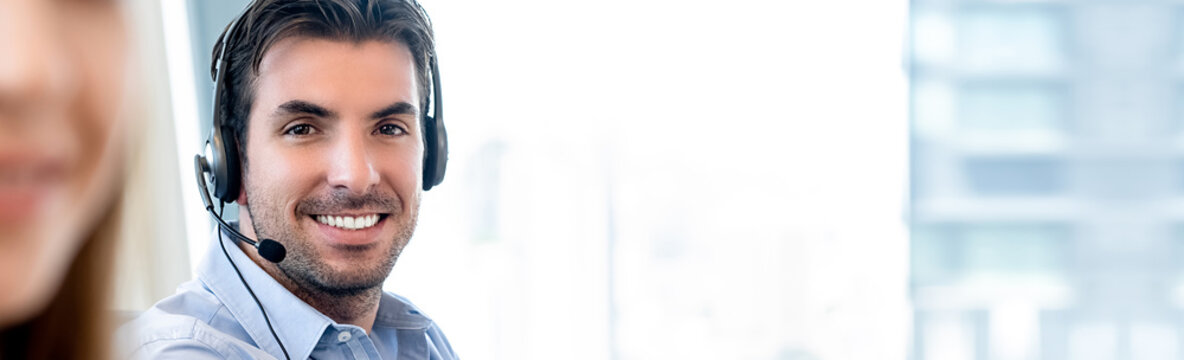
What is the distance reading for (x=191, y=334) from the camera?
0.91m

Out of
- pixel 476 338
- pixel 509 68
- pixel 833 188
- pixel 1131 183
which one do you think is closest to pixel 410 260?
pixel 476 338

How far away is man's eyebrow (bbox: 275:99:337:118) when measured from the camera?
106 cm

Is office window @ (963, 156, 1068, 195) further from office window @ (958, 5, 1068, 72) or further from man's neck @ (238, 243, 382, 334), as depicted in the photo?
man's neck @ (238, 243, 382, 334)

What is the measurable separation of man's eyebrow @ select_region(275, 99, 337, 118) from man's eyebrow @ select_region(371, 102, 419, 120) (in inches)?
2.0

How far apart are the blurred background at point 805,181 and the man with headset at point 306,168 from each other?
99cm

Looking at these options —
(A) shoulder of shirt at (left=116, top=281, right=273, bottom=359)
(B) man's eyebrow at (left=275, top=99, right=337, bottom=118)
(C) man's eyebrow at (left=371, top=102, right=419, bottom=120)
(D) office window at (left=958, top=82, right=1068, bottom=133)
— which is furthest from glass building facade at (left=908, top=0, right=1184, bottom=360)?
(A) shoulder of shirt at (left=116, top=281, right=273, bottom=359)

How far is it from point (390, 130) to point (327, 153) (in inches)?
3.3

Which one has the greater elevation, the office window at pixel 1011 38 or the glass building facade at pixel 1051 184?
the office window at pixel 1011 38

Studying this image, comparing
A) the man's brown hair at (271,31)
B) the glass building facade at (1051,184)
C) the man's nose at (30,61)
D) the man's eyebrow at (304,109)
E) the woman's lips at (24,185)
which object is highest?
the man's brown hair at (271,31)

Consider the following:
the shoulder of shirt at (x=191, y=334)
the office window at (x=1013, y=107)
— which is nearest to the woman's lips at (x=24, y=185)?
the shoulder of shirt at (x=191, y=334)

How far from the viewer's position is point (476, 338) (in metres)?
2.26

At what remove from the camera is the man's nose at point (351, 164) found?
1065mm

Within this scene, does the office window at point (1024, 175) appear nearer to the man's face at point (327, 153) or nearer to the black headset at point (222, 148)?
the man's face at point (327, 153)

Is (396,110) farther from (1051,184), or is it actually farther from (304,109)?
(1051,184)
